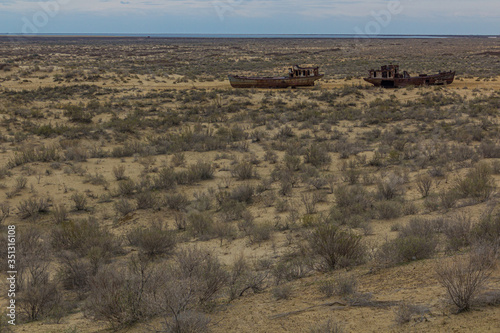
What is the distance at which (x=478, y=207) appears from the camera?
815cm

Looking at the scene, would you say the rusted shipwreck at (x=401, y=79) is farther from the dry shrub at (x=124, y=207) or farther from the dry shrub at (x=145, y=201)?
the dry shrub at (x=124, y=207)

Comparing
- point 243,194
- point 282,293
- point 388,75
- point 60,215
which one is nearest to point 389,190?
point 243,194

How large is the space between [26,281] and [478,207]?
28.7 feet

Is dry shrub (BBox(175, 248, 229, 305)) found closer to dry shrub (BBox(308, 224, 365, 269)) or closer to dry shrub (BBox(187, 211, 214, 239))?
dry shrub (BBox(308, 224, 365, 269))

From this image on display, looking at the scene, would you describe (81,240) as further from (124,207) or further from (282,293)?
(282,293)

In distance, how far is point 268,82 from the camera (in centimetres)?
3266

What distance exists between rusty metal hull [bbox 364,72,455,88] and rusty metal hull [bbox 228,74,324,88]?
16.5ft

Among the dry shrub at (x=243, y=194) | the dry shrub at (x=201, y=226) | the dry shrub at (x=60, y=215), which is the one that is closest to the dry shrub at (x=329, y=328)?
the dry shrub at (x=201, y=226)

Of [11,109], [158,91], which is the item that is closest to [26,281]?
[11,109]

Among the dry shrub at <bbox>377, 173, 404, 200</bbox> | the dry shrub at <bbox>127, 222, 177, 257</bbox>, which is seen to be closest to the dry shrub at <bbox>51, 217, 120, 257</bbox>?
the dry shrub at <bbox>127, 222, 177, 257</bbox>

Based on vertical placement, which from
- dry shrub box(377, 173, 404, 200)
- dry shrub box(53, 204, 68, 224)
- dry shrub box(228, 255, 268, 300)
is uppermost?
dry shrub box(377, 173, 404, 200)

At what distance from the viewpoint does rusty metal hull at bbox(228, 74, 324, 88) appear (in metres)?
32.0

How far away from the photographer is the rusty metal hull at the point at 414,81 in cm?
3120

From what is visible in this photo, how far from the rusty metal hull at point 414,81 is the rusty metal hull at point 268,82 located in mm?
5029
